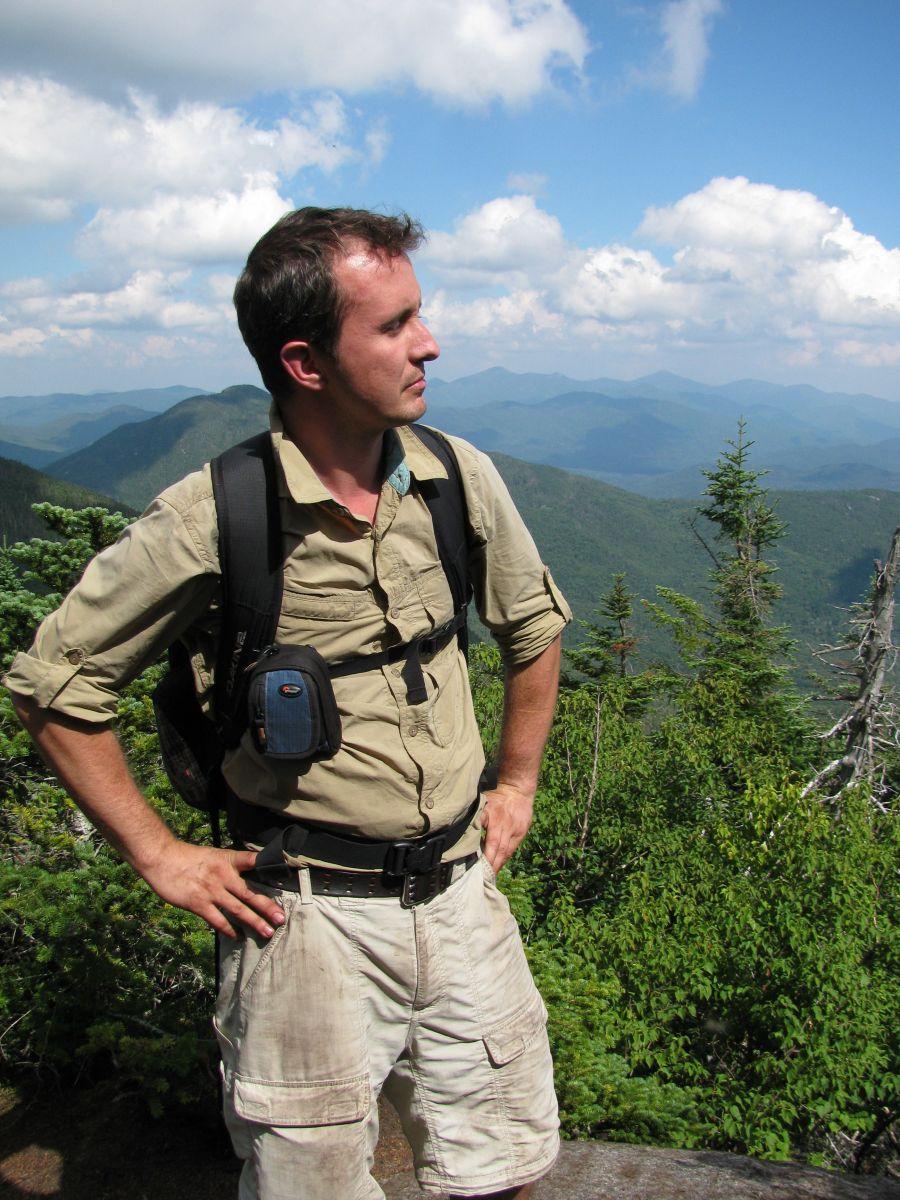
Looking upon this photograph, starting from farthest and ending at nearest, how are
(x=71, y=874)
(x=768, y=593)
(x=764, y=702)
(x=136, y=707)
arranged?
(x=768, y=593)
(x=764, y=702)
(x=136, y=707)
(x=71, y=874)

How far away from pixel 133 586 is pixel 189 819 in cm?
385

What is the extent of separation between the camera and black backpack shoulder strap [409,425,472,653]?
220 centimetres

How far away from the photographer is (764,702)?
80.9ft

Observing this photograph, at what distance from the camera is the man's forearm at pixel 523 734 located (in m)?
2.51

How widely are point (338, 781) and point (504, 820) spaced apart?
2.17 feet

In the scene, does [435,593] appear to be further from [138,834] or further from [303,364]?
[138,834]

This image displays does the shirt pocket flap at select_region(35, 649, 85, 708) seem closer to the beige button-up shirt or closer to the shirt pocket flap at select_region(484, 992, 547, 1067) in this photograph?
the beige button-up shirt

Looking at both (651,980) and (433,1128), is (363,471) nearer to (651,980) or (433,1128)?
(433,1128)

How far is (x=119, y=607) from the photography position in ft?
6.06

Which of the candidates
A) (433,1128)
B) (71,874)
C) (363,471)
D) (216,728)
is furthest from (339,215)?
(71,874)

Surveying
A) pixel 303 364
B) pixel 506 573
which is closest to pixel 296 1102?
pixel 506 573

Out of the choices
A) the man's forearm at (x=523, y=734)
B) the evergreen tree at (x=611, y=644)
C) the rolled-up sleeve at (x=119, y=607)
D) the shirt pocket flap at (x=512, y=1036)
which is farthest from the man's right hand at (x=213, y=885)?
the evergreen tree at (x=611, y=644)

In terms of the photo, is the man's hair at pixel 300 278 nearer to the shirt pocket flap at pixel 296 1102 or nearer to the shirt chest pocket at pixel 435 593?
the shirt chest pocket at pixel 435 593

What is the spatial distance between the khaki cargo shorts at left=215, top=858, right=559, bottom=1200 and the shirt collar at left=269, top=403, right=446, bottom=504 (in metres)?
0.94
